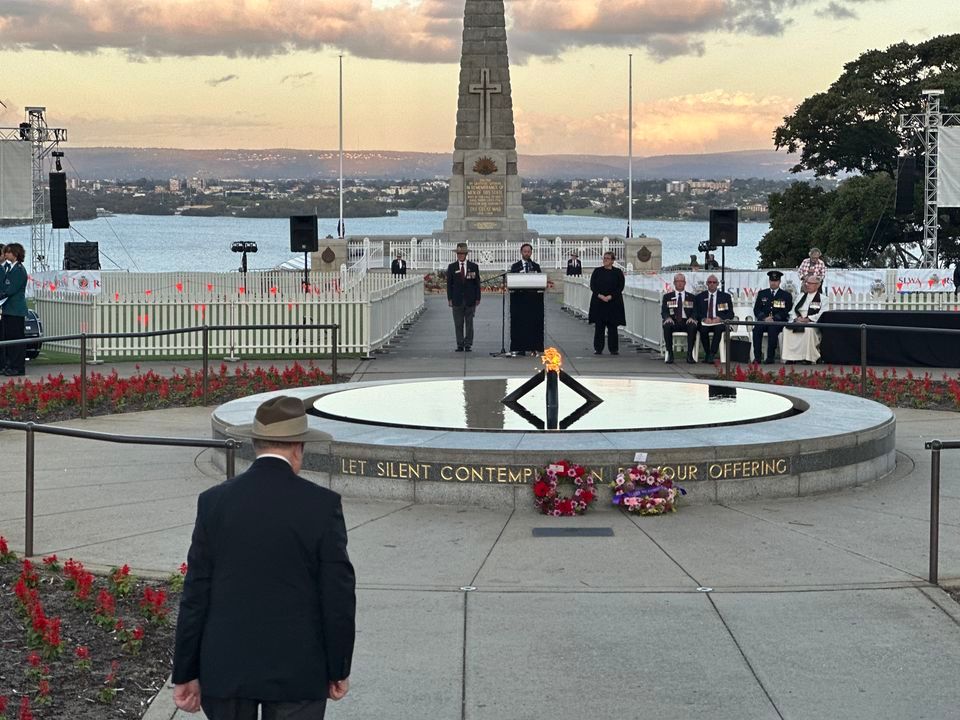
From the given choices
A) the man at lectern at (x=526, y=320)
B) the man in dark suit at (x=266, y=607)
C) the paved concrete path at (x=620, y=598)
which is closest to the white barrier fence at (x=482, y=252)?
the man at lectern at (x=526, y=320)

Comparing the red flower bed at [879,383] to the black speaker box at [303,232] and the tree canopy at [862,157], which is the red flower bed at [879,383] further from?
the tree canopy at [862,157]

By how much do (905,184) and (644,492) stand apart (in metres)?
36.9

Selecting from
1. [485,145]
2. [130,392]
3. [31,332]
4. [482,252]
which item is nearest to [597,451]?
[130,392]

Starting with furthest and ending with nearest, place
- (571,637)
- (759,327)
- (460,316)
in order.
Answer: (460,316) < (759,327) < (571,637)

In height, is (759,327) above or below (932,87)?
below

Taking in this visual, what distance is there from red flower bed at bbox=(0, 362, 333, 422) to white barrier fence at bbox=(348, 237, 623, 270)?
1420 inches

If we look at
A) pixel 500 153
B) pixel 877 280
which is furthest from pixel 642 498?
pixel 500 153

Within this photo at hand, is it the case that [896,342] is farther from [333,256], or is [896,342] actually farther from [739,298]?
[333,256]

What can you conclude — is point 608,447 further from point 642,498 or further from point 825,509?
point 825,509

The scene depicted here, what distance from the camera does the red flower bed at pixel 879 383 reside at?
17.8 metres

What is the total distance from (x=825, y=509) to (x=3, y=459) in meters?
7.49

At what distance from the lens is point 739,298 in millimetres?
27328

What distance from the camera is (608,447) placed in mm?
11281

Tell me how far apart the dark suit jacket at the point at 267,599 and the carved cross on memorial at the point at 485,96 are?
56177mm
